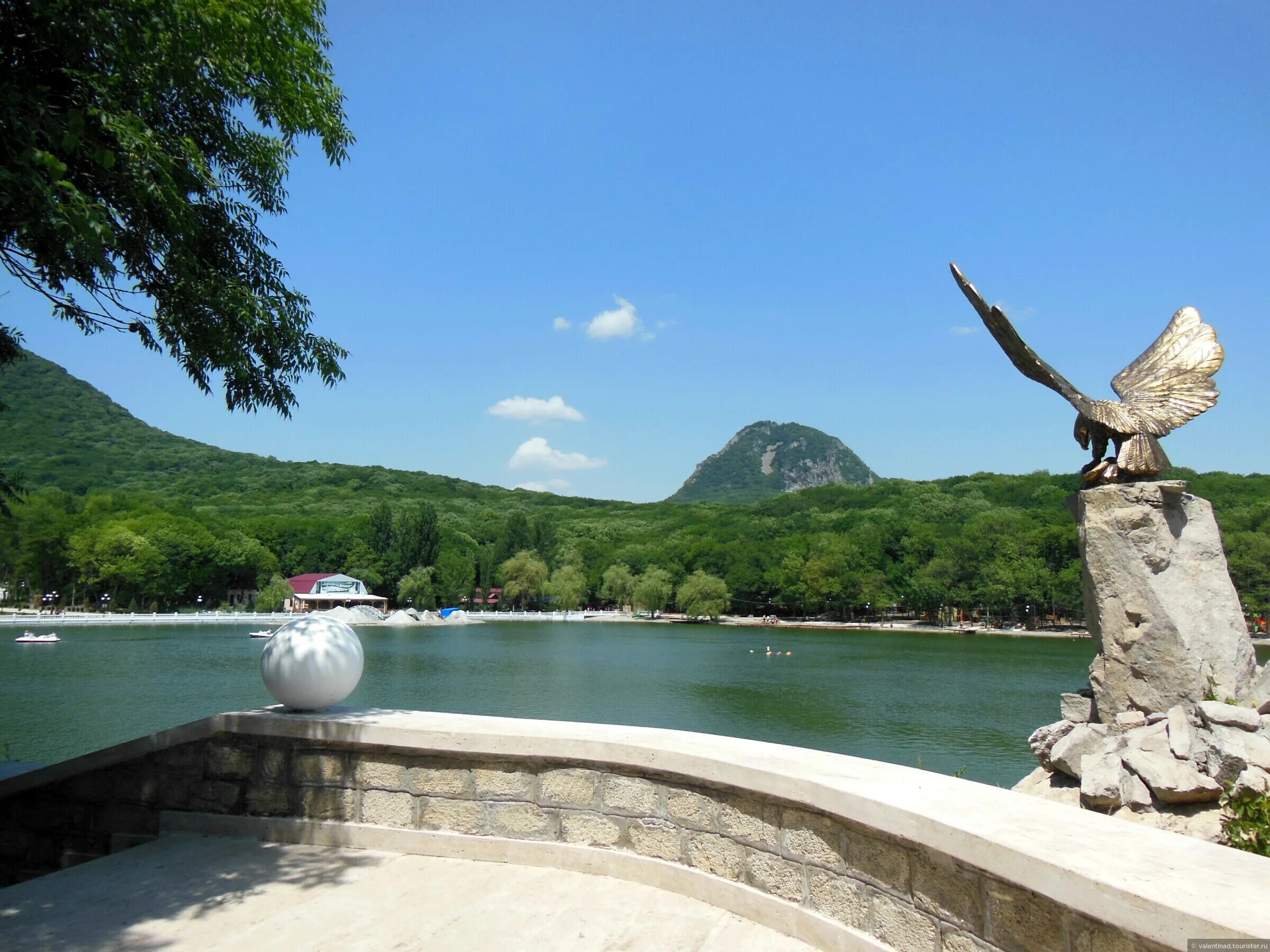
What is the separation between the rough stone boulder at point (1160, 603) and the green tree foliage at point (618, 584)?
81863 millimetres

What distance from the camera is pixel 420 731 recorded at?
4.37 meters

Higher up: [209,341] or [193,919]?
[209,341]

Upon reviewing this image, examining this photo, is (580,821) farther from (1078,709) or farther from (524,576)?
(524,576)

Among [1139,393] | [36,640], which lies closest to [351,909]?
[1139,393]

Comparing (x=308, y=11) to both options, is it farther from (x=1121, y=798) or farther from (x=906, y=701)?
(x=906, y=701)

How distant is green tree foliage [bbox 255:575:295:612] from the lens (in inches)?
3115

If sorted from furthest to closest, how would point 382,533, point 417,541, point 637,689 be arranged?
point 382,533 < point 417,541 < point 637,689

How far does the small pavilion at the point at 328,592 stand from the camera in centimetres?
8419

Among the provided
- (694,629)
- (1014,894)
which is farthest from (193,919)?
(694,629)

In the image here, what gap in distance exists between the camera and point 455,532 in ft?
349

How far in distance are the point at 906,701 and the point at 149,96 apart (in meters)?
25.4

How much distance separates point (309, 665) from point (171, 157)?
120 inches

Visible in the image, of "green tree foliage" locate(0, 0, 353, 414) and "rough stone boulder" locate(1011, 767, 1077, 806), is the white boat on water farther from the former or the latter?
"rough stone boulder" locate(1011, 767, 1077, 806)

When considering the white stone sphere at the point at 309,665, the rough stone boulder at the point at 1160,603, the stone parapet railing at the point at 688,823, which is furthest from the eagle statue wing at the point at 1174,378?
the white stone sphere at the point at 309,665
